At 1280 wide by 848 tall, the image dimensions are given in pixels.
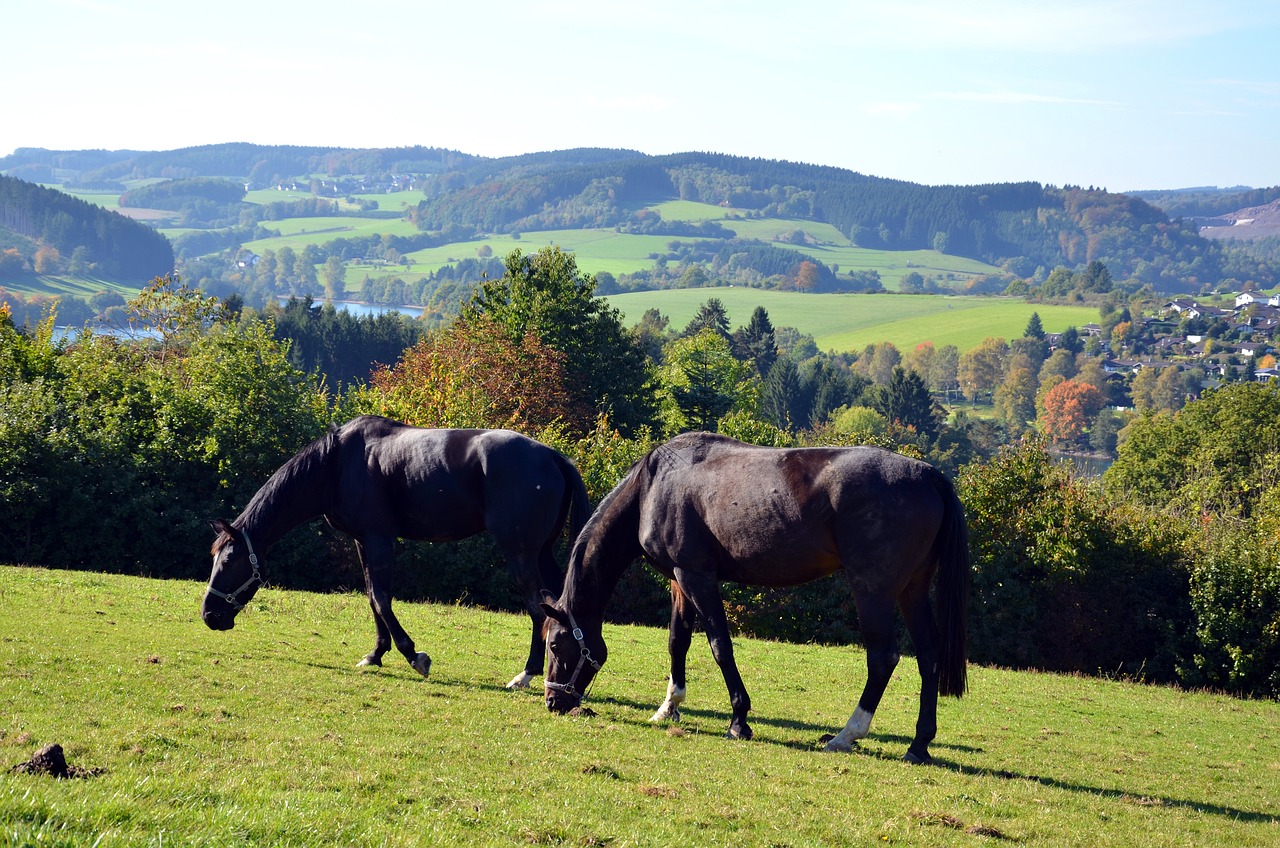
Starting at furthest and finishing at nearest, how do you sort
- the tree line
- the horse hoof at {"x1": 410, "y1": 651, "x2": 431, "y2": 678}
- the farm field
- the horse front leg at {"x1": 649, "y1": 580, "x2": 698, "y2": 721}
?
the tree line < the horse hoof at {"x1": 410, "y1": 651, "x2": 431, "y2": 678} < the horse front leg at {"x1": 649, "y1": 580, "x2": 698, "y2": 721} < the farm field

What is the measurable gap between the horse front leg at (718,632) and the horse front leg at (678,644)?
2.00ft

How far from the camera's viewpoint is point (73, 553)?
27.2m

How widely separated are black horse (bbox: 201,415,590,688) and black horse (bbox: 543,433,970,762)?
110 centimetres

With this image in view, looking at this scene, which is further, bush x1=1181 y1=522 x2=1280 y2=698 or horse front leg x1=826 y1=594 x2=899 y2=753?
bush x1=1181 y1=522 x2=1280 y2=698

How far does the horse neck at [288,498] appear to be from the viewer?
46.4 feet

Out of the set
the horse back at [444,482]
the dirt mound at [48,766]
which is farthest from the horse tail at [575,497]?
the dirt mound at [48,766]

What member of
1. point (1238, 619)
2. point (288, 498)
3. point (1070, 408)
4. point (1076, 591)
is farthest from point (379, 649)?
point (1070, 408)

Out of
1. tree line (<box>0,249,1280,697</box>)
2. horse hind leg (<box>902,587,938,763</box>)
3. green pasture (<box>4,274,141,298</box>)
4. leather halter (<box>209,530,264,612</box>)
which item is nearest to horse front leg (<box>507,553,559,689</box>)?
leather halter (<box>209,530,264,612</box>)

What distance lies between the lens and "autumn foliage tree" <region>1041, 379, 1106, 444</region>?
158 metres

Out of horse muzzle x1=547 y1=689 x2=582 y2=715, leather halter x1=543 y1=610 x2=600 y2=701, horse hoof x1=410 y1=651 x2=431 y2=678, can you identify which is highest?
leather halter x1=543 y1=610 x2=600 y2=701

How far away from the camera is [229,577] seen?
1388 cm

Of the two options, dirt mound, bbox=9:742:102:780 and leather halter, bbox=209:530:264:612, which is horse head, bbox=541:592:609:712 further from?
dirt mound, bbox=9:742:102:780

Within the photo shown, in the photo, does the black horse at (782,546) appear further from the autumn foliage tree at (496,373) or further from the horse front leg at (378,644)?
the autumn foliage tree at (496,373)

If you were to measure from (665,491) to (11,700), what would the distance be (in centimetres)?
654
